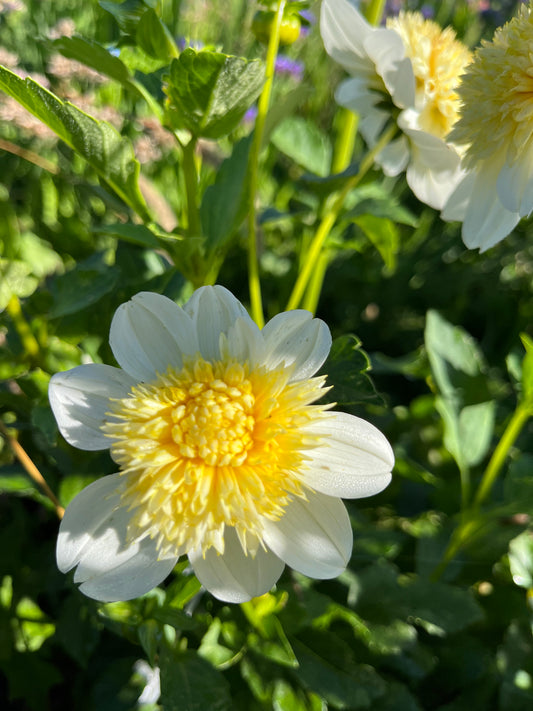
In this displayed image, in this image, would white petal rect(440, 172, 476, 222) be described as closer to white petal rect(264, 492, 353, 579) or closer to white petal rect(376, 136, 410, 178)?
white petal rect(376, 136, 410, 178)

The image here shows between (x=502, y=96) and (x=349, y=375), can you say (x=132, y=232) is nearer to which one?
(x=349, y=375)

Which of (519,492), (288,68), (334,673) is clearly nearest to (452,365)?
(519,492)

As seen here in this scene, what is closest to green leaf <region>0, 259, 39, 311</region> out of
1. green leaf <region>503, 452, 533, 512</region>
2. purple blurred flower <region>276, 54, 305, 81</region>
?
green leaf <region>503, 452, 533, 512</region>

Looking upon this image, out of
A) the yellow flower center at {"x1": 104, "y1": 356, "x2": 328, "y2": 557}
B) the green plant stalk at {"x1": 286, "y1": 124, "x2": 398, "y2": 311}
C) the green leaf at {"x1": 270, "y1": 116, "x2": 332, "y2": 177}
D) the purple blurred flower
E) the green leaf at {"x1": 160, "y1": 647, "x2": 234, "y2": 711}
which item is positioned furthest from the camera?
the purple blurred flower

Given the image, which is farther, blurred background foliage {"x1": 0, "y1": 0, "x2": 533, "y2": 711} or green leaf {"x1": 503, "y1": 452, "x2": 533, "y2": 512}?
green leaf {"x1": 503, "y1": 452, "x2": 533, "y2": 512}

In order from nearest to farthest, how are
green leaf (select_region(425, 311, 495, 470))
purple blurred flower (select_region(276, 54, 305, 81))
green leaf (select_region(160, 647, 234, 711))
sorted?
green leaf (select_region(160, 647, 234, 711))
green leaf (select_region(425, 311, 495, 470))
purple blurred flower (select_region(276, 54, 305, 81))

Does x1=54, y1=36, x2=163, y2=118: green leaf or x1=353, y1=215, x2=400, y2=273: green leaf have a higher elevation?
x1=54, y1=36, x2=163, y2=118: green leaf

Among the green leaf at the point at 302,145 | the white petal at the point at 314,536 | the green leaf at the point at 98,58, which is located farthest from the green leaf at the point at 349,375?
the green leaf at the point at 302,145
